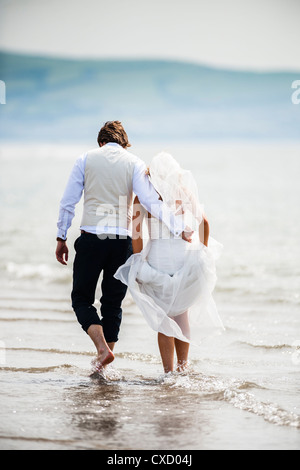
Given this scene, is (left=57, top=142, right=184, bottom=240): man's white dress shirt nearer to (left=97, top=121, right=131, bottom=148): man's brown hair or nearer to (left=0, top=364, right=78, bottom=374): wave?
(left=97, top=121, right=131, bottom=148): man's brown hair

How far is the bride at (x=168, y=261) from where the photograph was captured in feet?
11.4

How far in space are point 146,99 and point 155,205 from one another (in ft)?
112

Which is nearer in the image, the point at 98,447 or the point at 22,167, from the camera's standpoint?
the point at 98,447

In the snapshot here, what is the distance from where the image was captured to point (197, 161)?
71.8 feet

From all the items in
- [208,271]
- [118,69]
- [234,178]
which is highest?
[118,69]

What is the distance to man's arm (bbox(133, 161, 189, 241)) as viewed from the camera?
3457mm

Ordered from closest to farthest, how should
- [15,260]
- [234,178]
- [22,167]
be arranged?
[15,260]
[234,178]
[22,167]

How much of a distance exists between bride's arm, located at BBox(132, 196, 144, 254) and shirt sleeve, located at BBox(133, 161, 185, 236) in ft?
0.13

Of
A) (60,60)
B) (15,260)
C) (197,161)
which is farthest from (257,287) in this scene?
(60,60)

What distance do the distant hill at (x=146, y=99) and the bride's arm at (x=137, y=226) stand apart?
99.8 ft

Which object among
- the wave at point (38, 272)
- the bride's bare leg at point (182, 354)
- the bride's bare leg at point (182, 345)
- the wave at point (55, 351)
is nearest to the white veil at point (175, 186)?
the bride's bare leg at point (182, 345)

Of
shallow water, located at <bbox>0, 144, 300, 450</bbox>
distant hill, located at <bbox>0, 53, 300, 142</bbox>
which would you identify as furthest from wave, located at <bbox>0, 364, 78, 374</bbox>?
Result: distant hill, located at <bbox>0, 53, 300, 142</bbox>
